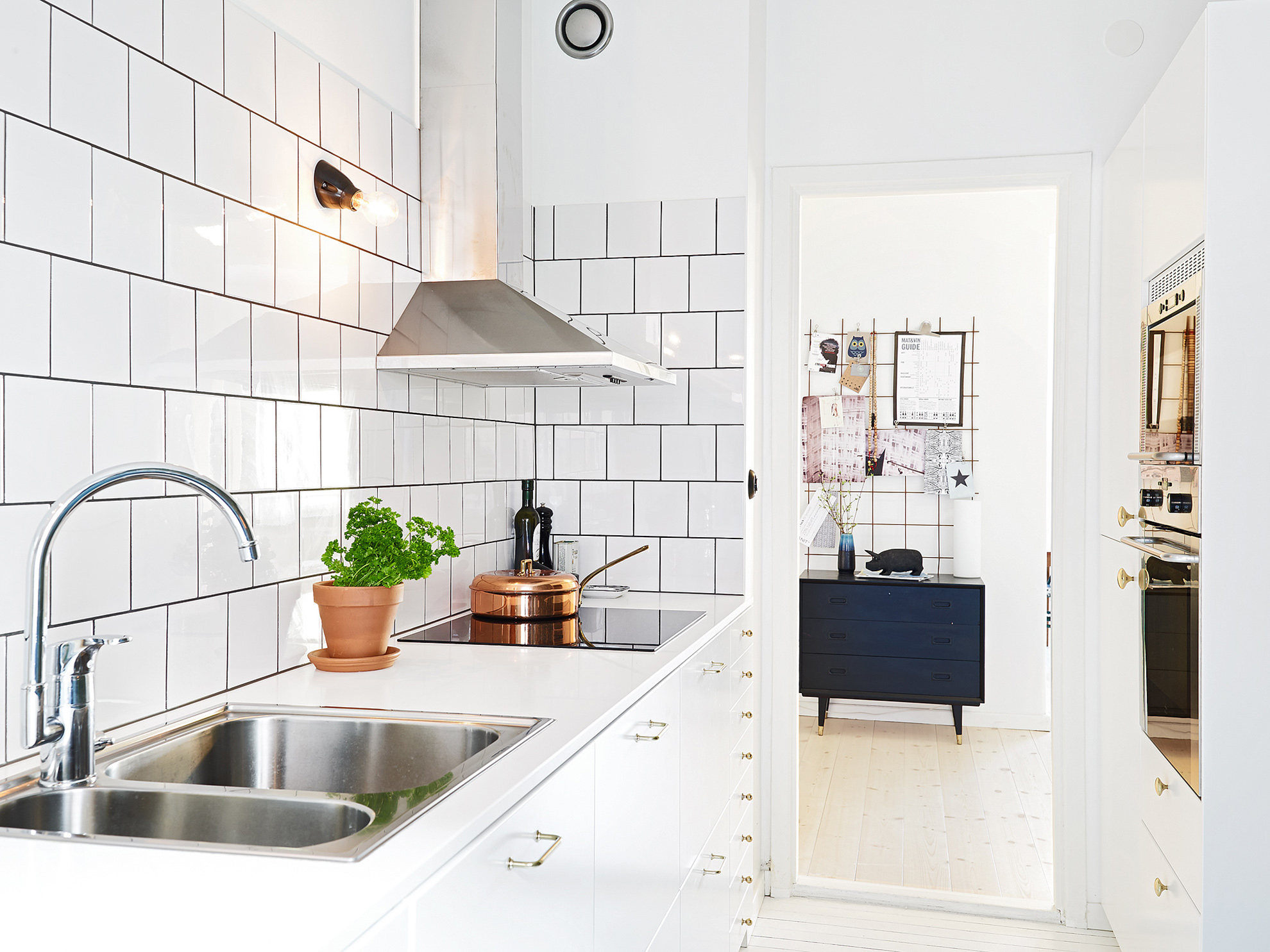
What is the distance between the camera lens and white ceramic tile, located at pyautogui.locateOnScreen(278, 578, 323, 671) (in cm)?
176

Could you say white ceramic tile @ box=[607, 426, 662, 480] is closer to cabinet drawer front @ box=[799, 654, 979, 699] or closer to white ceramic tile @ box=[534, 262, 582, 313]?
white ceramic tile @ box=[534, 262, 582, 313]

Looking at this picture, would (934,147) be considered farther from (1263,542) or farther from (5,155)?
(5,155)

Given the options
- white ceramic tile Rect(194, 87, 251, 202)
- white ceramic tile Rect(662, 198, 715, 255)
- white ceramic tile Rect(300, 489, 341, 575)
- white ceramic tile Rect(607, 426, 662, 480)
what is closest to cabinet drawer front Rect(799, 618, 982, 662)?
white ceramic tile Rect(607, 426, 662, 480)

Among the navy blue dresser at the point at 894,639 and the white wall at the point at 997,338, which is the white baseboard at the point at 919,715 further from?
the navy blue dresser at the point at 894,639

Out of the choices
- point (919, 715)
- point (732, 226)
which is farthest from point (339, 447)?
point (919, 715)

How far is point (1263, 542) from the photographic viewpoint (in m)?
1.83

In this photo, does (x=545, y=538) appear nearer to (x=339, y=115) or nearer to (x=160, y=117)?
(x=339, y=115)

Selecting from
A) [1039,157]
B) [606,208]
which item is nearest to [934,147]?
[1039,157]

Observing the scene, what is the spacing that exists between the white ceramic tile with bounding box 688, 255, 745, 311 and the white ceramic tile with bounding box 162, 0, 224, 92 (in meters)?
1.43

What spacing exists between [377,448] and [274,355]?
0.39 m

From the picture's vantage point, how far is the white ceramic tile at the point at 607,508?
2838mm

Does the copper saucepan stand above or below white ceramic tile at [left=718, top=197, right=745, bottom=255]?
below

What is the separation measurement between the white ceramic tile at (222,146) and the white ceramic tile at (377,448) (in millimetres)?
537

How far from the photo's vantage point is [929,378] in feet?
16.0
